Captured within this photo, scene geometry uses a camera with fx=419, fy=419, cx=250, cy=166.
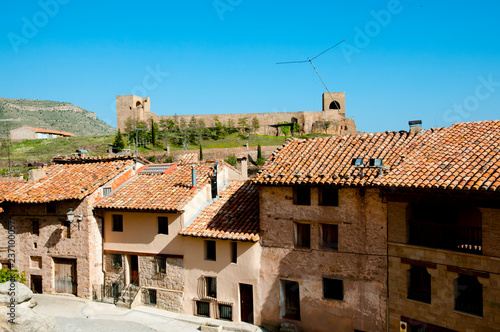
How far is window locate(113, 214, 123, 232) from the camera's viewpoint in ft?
65.1

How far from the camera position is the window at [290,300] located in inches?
659

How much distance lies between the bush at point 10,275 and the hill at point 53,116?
77.9m

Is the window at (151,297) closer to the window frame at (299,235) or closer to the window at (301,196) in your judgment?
the window frame at (299,235)

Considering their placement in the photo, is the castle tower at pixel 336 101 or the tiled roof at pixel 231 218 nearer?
the tiled roof at pixel 231 218

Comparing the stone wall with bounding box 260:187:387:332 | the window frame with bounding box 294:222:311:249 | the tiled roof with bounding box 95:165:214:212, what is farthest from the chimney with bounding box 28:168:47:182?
the window frame with bounding box 294:222:311:249

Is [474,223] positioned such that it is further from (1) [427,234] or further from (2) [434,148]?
(2) [434,148]

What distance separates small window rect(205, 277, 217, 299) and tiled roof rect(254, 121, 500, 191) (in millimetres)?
4993

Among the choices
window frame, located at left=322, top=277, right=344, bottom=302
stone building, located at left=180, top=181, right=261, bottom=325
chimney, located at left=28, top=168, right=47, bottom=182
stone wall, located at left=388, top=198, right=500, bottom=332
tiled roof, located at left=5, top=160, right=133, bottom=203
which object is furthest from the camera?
chimney, located at left=28, top=168, right=47, bottom=182

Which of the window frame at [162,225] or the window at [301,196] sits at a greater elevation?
the window at [301,196]

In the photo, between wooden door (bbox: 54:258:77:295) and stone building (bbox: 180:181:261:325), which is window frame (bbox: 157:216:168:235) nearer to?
stone building (bbox: 180:181:261:325)

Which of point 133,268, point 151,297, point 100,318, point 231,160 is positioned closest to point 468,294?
point 151,297

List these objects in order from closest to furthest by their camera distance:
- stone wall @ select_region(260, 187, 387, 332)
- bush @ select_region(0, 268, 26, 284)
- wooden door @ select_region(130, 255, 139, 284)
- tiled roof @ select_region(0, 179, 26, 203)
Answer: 1. stone wall @ select_region(260, 187, 387, 332)
2. bush @ select_region(0, 268, 26, 284)
3. wooden door @ select_region(130, 255, 139, 284)
4. tiled roof @ select_region(0, 179, 26, 203)

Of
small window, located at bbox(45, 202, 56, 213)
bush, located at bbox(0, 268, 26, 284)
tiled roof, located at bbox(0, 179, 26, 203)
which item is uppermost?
tiled roof, located at bbox(0, 179, 26, 203)

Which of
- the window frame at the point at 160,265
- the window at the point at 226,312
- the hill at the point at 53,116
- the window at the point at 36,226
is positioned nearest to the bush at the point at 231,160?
the window at the point at 36,226
